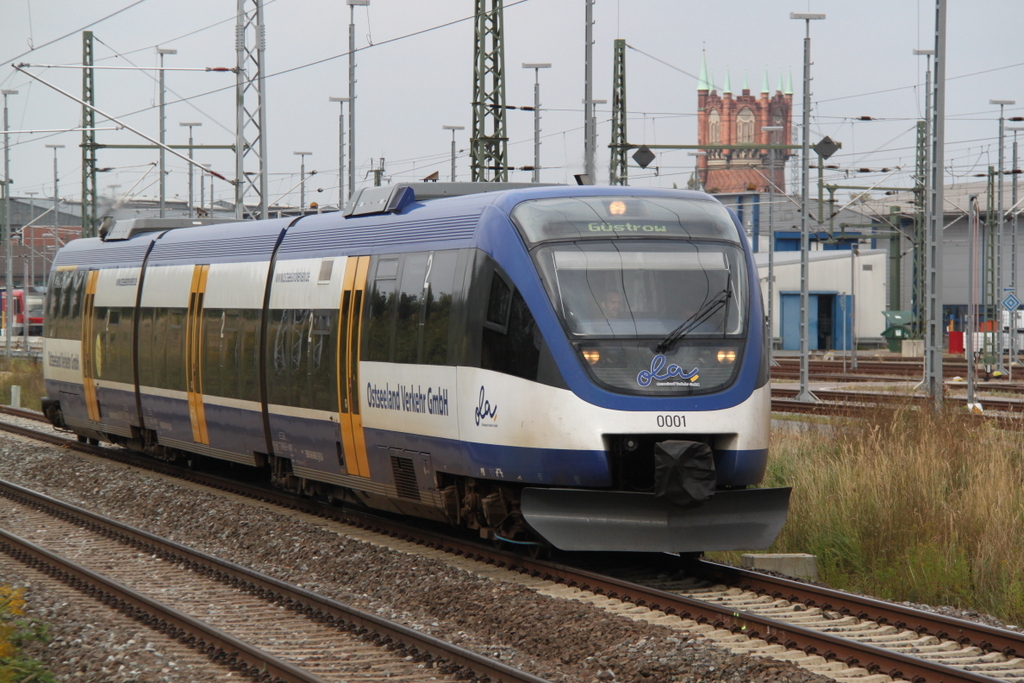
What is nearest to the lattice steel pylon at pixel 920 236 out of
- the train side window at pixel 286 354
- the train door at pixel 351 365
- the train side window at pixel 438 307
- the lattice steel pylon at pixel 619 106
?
the lattice steel pylon at pixel 619 106

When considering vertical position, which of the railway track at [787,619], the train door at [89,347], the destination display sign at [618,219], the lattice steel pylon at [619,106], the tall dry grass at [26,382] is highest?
the lattice steel pylon at [619,106]

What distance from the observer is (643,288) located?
10.3 metres

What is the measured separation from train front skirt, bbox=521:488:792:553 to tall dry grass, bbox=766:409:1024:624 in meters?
1.26

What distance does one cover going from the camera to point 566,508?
390 inches

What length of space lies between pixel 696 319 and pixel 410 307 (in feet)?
9.08

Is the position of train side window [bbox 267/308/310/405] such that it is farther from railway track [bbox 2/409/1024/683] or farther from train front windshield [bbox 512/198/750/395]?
train front windshield [bbox 512/198/750/395]

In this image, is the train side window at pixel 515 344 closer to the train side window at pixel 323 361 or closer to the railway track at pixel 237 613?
the railway track at pixel 237 613

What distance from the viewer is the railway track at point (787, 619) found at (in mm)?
7527

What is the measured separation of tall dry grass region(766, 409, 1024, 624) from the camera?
9773mm

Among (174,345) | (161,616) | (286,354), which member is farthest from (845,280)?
(161,616)

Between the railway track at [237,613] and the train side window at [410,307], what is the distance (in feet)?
7.67

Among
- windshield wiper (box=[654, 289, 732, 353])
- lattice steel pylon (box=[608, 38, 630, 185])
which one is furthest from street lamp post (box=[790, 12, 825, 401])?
windshield wiper (box=[654, 289, 732, 353])

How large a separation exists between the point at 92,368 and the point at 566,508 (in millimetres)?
12509

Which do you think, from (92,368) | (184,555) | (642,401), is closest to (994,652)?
(642,401)
